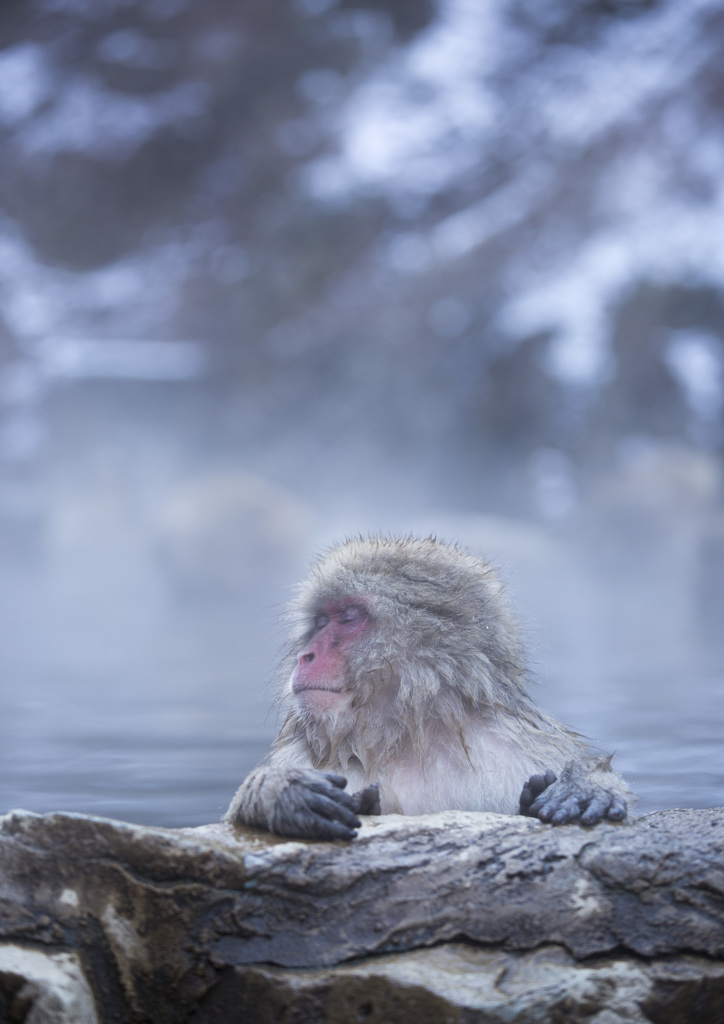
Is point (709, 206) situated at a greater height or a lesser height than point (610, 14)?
lesser

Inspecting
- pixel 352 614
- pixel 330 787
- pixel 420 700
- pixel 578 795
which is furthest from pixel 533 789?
pixel 352 614

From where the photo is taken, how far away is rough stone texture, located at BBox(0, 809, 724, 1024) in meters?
1.42

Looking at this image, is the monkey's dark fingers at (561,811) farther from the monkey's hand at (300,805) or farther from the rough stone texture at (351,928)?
the monkey's hand at (300,805)

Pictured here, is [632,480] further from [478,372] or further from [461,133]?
[461,133]

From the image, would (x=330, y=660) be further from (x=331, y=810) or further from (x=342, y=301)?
(x=342, y=301)

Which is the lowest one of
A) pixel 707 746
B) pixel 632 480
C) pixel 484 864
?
pixel 484 864

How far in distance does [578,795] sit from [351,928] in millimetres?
609

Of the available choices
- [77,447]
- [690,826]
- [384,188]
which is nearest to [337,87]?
[384,188]

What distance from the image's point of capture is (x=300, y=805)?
5.77 ft

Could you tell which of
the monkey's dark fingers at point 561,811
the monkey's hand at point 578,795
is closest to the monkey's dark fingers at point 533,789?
the monkey's hand at point 578,795

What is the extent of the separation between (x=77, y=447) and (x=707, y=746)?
9.06m

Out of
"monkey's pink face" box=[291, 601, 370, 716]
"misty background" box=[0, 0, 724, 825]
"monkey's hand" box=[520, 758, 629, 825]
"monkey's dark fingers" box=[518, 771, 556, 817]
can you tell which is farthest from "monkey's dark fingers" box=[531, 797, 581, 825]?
"misty background" box=[0, 0, 724, 825]

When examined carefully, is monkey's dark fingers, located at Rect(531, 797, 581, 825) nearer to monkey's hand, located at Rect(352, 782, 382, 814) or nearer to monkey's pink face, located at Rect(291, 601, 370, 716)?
monkey's hand, located at Rect(352, 782, 382, 814)

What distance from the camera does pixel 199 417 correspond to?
11258 millimetres
